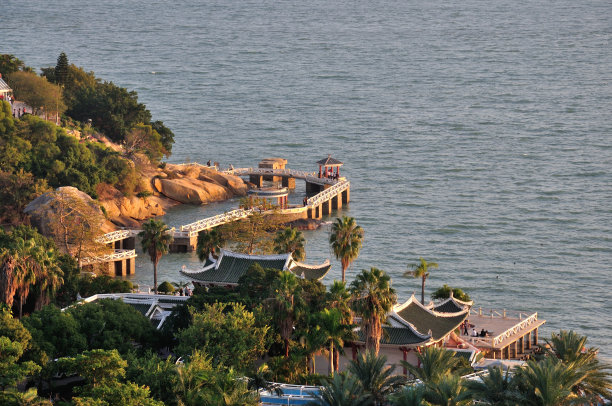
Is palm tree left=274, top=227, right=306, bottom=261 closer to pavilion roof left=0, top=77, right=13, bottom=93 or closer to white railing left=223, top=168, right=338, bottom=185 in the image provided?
white railing left=223, top=168, right=338, bottom=185

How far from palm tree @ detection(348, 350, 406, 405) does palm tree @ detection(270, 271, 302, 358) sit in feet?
35.7

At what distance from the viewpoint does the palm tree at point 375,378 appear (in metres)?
51.1

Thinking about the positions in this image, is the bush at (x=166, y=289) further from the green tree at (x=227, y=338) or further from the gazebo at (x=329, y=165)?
the gazebo at (x=329, y=165)

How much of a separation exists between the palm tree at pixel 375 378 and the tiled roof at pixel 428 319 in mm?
16725

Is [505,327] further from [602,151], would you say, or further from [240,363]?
[602,151]

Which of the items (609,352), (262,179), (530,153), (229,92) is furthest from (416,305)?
(229,92)

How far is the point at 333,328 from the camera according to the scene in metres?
61.3

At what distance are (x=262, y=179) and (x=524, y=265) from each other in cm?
3675

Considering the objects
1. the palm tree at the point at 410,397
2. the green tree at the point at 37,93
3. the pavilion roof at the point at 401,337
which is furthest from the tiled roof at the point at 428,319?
the green tree at the point at 37,93

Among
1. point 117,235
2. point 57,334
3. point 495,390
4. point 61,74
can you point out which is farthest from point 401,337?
point 61,74

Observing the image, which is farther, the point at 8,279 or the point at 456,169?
the point at 456,169

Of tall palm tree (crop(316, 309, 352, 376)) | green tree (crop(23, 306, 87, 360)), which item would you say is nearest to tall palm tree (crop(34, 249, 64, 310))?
green tree (crop(23, 306, 87, 360))

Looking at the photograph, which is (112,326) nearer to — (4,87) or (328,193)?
(328,193)

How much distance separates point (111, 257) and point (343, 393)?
4981 centimetres
